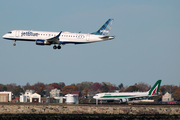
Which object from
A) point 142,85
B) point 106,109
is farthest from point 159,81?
point 142,85

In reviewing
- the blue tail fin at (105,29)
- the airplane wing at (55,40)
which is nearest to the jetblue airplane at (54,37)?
the airplane wing at (55,40)

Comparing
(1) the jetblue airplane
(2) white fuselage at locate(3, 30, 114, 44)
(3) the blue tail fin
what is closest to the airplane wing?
(1) the jetblue airplane

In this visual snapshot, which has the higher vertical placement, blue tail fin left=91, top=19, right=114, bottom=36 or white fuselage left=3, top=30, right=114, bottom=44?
blue tail fin left=91, top=19, right=114, bottom=36

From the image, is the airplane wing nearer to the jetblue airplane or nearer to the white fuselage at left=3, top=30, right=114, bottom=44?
the jetblue airplane

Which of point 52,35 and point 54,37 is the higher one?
point 52,35

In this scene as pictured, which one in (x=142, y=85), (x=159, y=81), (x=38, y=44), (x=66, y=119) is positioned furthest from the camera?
(x=142, y=85)

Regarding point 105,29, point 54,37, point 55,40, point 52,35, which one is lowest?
point 55,40

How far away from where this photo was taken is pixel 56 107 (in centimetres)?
5450

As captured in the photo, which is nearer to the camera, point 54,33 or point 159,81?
point 54,33

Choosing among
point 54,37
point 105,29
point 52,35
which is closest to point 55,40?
point 54,37

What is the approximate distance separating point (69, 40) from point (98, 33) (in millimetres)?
9976

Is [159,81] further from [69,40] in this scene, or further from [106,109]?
[106,109]

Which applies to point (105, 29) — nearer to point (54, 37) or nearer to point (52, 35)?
point (52, 35)

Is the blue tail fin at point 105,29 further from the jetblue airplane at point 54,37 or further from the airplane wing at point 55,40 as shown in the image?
the airplane wing at point 55,40
